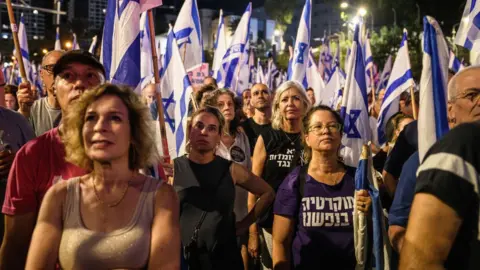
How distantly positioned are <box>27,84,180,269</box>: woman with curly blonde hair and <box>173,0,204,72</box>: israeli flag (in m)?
6.27

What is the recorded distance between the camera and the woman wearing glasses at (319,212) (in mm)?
4102

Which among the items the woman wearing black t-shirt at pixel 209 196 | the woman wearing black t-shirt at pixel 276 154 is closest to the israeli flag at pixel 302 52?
the woman wearing black t-shirt at pixel 276 154

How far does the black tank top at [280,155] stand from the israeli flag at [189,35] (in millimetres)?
3604

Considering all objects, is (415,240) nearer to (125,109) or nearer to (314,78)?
(125,109)

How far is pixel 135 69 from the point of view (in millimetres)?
4477

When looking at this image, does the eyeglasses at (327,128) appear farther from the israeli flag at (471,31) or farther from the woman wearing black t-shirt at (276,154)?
the israeli flag at (471,31)

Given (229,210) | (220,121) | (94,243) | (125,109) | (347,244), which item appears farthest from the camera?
(220,121)

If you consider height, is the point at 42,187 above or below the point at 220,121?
below

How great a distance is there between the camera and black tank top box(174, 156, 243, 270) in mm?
4227

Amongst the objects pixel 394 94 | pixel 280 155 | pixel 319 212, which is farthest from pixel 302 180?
pixel 394 94

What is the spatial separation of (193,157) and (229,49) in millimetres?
6394

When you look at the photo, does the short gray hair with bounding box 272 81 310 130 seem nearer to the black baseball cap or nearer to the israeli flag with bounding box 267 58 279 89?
the black baseball cap

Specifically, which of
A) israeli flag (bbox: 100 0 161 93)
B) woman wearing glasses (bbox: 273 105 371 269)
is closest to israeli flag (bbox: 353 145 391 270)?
woman wearing glasses (bbox: 273 105 371 269)

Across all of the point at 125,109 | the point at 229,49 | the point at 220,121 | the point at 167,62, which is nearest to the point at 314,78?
the point at 229,49
